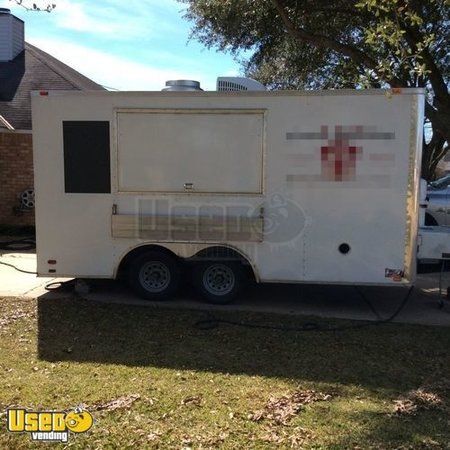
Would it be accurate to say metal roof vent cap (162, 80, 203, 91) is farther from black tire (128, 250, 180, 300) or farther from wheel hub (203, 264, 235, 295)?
wheel hub (203, 264, 235, 295)

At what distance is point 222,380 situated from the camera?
191 inches

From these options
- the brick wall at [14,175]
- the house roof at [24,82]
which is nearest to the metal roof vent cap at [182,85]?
the brick wall at [14,175]

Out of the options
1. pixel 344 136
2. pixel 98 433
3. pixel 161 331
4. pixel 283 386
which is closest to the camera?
pixel 98 433

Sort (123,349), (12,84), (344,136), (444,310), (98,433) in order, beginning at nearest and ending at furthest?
(98,433) < (123,349) < (344,136) < (444,310) < (12,84)

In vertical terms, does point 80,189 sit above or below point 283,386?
above

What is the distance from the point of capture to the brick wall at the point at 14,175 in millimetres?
13273

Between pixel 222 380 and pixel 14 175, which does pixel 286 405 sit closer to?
pixel 222 380

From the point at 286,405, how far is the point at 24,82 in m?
13.7

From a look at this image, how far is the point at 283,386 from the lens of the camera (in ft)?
15.6

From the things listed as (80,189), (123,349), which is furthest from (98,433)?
(80,189)

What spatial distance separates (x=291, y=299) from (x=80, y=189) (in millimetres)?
3141

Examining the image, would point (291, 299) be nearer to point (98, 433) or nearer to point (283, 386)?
point (283, 386)

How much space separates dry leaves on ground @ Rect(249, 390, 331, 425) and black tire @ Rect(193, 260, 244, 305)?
8.95 feet

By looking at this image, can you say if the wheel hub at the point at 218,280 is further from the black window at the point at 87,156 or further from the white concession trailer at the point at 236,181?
the black window at the point at 87,156
